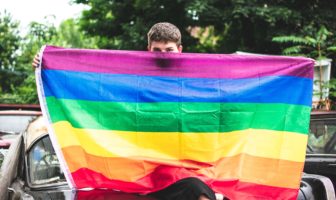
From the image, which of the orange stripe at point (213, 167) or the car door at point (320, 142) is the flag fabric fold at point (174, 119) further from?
the car door at point (320, 142)

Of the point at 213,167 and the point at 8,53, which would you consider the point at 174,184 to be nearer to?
the point at 213,167

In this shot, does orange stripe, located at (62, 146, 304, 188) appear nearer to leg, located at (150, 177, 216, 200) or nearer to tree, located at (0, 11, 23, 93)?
leg, located at (150, 177, 216, 200)

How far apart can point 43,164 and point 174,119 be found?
4.14 ft

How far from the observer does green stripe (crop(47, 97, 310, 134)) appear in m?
3.45

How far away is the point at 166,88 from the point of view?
352 cm

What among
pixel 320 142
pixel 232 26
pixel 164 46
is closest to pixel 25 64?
pixel 232 26

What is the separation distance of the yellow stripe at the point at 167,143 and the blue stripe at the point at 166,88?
25cm

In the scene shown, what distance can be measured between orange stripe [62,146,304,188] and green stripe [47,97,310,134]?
0.22m

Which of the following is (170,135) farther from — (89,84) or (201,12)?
(201,12)

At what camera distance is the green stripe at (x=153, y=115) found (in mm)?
3445

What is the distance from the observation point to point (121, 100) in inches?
137

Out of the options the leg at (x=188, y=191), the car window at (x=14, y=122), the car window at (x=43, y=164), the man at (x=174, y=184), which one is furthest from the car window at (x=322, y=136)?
the car window at (x=14, y=122)

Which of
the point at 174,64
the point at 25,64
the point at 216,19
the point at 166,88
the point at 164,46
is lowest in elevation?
the point at 25,64

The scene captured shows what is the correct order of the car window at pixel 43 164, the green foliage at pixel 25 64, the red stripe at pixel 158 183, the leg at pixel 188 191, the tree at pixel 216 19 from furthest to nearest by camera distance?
the green foliage at pixel 25 64, the tree at pixel 216 19, the car window at pixel 43 164, the red stripe at pixel 158 183, the leg at pixel 188 191
